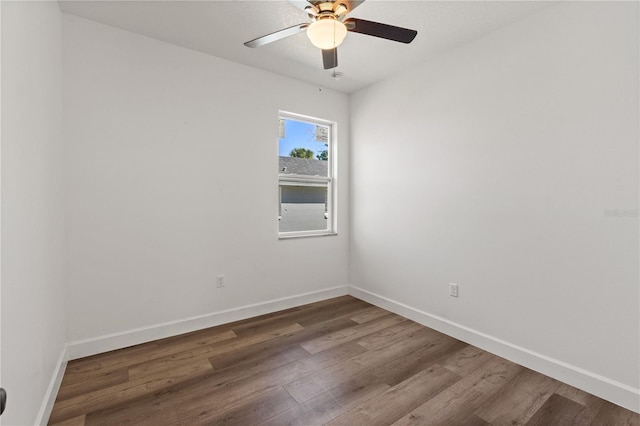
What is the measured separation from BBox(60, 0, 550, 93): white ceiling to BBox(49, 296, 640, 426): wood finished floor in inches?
Result: 105

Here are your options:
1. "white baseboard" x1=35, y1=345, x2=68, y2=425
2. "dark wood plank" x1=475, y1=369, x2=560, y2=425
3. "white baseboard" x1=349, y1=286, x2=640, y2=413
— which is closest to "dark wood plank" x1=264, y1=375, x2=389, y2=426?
"dark wood plank" x1=475, y1=369, x2=560, y2=425

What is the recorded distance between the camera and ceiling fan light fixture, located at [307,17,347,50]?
1674 millimetres

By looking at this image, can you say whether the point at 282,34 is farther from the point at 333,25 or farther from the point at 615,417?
the point at 615,417

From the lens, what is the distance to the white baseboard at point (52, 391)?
5.21 ft

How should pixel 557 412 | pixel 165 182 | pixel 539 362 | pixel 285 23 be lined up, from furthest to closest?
1. pixel 165 182
2. pixel 285 23
3. pixel 539 362
4. pixel 557 412

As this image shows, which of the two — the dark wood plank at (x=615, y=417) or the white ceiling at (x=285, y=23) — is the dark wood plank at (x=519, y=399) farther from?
the white ceiling at (x=285, y=23)

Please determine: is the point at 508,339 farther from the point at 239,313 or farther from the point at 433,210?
the point at 239,313

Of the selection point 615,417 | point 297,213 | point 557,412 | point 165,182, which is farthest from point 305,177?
point 615,417

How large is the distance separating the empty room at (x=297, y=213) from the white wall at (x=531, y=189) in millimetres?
14

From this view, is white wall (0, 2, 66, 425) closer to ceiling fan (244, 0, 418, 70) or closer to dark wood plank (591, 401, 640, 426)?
ceiling fan (244, 0, 418, 70)

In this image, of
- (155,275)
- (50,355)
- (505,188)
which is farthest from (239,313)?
(505,188)

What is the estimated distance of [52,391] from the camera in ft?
5.90

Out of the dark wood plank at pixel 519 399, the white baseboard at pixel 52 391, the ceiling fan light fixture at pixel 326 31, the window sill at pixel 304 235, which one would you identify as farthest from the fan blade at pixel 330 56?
the white baseboard at pixel 52 391

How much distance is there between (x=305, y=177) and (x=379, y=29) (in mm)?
2069
